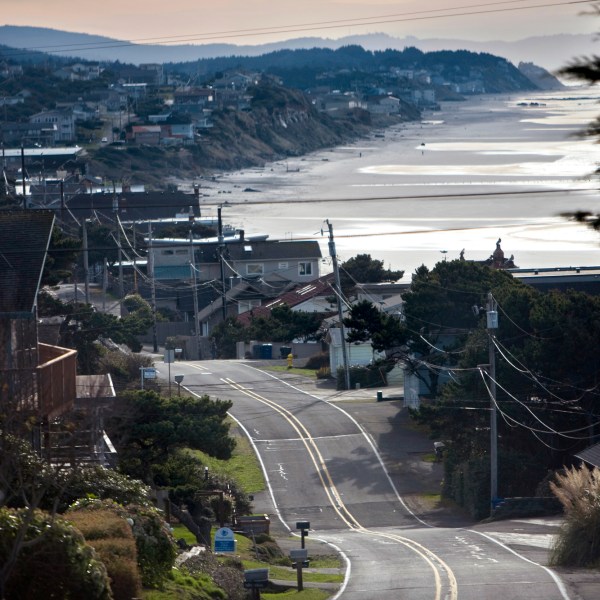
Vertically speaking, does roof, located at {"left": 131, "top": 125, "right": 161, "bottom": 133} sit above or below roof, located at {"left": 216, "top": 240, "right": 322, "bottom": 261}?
above

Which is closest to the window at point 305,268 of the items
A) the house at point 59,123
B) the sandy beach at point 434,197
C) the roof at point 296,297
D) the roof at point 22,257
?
the sandy beach at point 434,197

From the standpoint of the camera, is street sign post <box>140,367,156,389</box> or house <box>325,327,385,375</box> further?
house <box>325,327,385,375</box>

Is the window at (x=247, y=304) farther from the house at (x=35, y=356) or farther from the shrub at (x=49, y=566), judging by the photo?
the shrub at (x=49, y=566)

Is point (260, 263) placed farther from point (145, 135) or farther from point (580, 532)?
point (145, 135)

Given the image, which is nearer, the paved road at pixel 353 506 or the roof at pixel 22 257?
the paved road at pixel 353 506

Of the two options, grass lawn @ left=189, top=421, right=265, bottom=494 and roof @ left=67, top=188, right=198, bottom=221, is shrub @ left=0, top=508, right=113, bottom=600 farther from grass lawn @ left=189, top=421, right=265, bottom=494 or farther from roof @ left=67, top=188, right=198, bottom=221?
roof @ left=67, top=188, right=198, bottom=221

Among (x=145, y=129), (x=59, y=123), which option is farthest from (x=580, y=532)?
(x=59, y=123)

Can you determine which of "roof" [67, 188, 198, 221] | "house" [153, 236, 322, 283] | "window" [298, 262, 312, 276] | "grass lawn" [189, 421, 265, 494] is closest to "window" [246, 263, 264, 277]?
"house" [153, 236, 322, 283]
